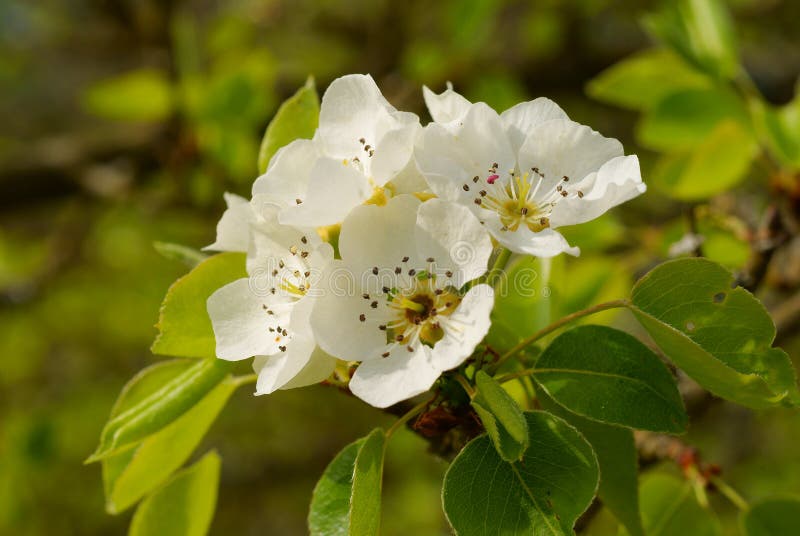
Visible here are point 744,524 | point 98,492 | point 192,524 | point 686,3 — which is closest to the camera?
point 192,524

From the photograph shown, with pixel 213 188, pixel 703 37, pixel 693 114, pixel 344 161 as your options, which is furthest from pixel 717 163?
pixel 213 188

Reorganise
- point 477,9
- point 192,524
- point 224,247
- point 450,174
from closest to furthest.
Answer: point 450,174 < point 224,247 < point 192,524 < point 477,9

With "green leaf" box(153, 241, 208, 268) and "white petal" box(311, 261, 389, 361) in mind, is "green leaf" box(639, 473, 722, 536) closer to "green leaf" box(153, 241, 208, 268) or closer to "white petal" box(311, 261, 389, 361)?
"white petal" box(311, 261, 389, 361)

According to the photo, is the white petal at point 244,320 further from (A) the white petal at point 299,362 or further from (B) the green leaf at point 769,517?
(B) the green leaf at point 769,517

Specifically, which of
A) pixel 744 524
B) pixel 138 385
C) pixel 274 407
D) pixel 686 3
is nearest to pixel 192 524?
pixel 138 385

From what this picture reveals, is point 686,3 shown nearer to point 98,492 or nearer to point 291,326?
point 291,326

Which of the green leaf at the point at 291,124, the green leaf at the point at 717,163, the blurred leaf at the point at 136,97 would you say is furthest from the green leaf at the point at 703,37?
the blurred leaf at the point at 136,97

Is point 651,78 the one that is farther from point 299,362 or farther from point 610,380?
point 299,362
